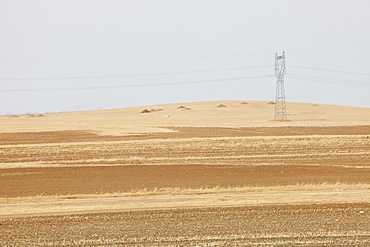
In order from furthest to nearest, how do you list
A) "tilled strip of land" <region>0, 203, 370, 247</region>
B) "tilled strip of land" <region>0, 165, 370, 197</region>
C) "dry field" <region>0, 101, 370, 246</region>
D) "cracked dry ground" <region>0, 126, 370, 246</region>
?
"tilled strip of land" <region>0, 165, 370, 197</region> < "dry field" <region>0, 101, 370, 246</region> < "cracked dry ground" <region>0, 126, 370, 246</region> < "tilled strip of land" <region>0, 203, 370, 247</region>

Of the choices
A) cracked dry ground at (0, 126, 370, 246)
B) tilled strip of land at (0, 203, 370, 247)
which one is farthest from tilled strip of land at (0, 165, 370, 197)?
tilled strip of land at (0, 203, 370, 247)

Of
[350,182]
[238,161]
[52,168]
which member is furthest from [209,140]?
[350,182]

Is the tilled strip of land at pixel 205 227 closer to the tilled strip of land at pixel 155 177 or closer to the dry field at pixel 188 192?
the dry field at pixel 188 192

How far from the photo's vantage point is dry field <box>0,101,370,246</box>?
47.4 ft

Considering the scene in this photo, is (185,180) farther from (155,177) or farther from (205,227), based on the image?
(205,227)

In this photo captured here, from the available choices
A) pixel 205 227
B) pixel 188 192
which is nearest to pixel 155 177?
pixel 188 192

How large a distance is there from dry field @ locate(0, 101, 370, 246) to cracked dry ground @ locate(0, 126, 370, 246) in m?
0.05

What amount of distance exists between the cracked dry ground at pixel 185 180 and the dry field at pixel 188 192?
0.17ft

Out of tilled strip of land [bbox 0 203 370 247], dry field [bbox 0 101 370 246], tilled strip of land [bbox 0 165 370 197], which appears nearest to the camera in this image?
tilled strip of land [bbox 0 203 370 247]

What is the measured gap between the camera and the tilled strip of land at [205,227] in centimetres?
1365

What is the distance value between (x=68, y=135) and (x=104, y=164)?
2071 cm

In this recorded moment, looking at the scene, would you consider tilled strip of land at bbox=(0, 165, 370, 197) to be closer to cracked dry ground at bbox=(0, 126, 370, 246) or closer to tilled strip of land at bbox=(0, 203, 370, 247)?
cracked dry ground at bbox=(0, 126, 370, 246)

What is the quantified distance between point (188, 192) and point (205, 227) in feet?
25.0

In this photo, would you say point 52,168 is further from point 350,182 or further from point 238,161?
point 350,182
